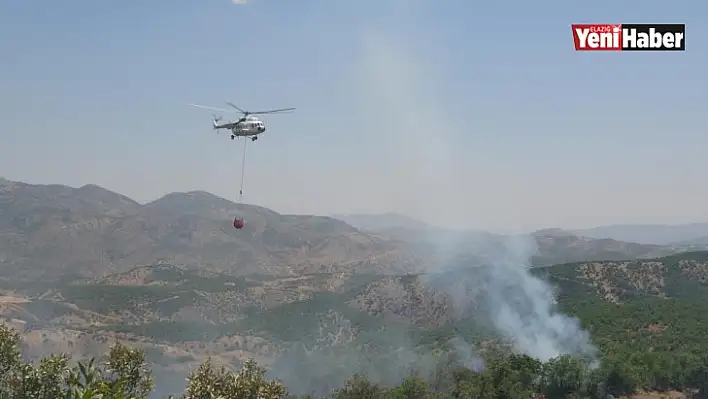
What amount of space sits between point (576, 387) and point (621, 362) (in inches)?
385

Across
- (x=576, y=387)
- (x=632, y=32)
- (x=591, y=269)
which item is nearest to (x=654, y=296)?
(x=591, y=269)

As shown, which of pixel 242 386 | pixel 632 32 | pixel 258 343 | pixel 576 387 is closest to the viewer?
pixel 242 386

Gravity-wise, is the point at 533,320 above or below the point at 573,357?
below

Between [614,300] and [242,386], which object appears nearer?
[242,386]

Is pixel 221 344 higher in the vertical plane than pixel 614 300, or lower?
lower

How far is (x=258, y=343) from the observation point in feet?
631

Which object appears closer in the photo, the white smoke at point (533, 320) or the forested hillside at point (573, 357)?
the forested hillside at point (573, 357)

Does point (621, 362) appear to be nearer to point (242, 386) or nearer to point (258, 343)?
point (242, 386)

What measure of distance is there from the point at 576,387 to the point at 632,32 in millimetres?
57548

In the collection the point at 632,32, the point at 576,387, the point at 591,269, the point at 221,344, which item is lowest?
the point at 221,344

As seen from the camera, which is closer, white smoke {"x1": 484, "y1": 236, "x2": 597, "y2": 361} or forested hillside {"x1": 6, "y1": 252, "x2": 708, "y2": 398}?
forested hillside {"x1": 6, "y1": 252, "x2": 708, "y2": 398}

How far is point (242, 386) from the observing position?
31141 mm

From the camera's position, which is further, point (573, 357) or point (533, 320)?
point (533, 320)

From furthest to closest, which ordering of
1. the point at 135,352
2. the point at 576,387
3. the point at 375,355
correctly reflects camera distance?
the point at 375,355, the point at 576,387, the point at 135,352
